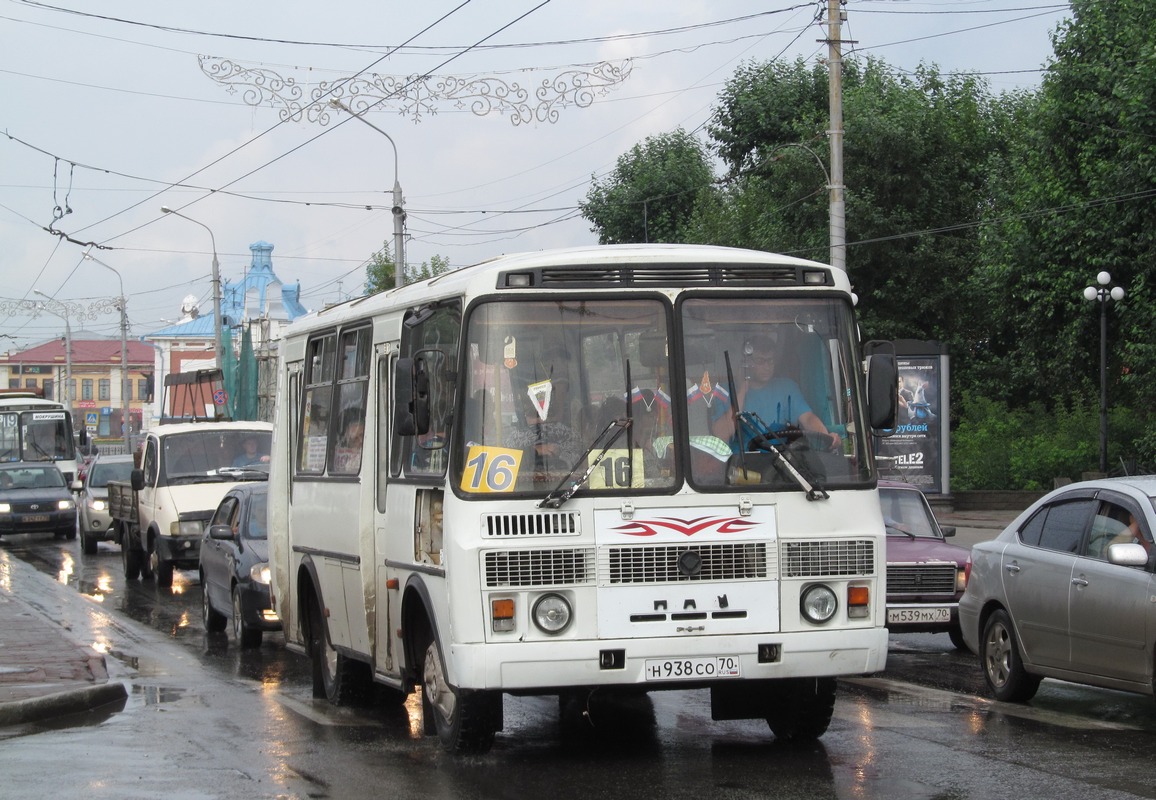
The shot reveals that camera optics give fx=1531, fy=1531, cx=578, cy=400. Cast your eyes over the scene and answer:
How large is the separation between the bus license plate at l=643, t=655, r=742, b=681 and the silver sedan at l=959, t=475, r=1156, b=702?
109 inches

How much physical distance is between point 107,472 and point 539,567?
2892 cm

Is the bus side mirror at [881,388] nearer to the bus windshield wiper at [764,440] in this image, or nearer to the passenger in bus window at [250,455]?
the bus windshield wiper at [764,440]

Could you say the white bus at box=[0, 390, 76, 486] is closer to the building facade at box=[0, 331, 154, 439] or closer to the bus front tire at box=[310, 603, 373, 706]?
the bus front tire at box=[310, 603, 373, 706]

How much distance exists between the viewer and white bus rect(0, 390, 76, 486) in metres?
42.0

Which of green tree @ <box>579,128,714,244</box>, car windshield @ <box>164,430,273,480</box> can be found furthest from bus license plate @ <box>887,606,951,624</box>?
green tree @ <box>579,128,714,244</box>

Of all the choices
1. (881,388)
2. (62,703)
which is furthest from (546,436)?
(62,703)

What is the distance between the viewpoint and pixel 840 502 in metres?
8.13

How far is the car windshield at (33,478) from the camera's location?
36188mm

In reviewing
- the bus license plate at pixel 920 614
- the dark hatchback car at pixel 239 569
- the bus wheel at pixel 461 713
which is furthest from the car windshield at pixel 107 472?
the bus wheel at pixel 461 713

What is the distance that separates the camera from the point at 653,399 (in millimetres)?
8086

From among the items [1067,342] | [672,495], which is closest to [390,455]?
[672,495]

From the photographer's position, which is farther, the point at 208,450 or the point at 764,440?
the point at 208,450

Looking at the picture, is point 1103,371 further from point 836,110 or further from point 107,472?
point 107,472

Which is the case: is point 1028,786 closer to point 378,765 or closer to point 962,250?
point 378,765
